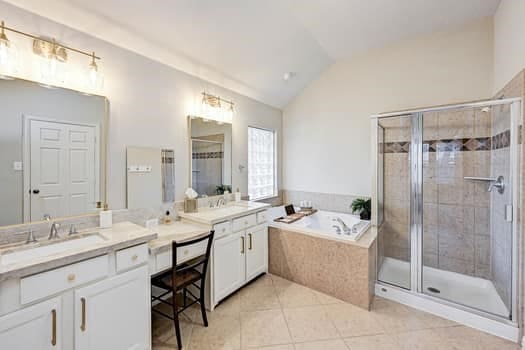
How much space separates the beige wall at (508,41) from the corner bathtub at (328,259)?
6.52 ft

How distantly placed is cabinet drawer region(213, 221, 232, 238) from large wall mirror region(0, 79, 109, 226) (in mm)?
995

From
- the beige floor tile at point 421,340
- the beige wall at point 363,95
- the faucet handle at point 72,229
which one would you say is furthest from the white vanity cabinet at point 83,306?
the beige wall at point 363,95

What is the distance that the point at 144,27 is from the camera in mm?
2012

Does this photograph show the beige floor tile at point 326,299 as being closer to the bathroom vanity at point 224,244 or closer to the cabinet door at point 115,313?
the bathroom vanity at point 224,244

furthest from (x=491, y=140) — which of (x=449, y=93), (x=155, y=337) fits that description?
(x=155, y=337)

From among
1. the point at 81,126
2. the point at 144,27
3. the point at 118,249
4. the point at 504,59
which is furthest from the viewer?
the point at 504,59

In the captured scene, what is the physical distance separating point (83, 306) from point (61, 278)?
22cm

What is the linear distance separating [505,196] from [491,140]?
29.1 inches

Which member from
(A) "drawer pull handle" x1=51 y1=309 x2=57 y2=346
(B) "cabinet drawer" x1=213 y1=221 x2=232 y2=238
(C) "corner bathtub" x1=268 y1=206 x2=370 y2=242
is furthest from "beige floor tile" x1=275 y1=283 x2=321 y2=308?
(A) "drawer pull handle" x1=51 y1=309 x2=57 y2=346

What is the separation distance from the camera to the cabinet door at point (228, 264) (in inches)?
88.4

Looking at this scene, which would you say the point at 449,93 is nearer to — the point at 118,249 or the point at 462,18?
the point at 462,18

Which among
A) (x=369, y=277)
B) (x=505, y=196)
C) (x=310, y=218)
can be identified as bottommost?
(x=369, y=277)

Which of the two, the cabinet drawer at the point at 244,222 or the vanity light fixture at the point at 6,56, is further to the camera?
the cabinet drawer at the point at 244,222

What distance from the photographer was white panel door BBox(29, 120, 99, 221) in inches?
62.5
